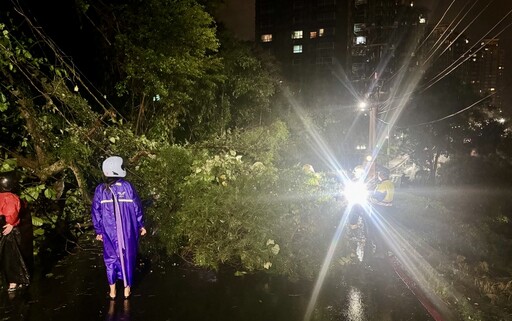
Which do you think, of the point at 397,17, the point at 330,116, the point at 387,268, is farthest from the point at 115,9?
the point at 397,17

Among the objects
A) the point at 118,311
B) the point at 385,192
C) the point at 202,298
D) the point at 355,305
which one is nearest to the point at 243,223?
the point at 202,298

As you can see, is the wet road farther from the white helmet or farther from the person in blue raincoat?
the white helmet

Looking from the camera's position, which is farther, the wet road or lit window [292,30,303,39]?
lit window [292,30,303,39]

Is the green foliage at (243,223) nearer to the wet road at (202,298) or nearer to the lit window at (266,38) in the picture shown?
the wet road at (202,298)

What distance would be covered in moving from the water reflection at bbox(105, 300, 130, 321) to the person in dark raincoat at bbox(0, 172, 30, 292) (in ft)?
4.52

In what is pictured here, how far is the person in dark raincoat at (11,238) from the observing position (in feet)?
16.0

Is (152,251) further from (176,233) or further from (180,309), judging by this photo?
(180,309)

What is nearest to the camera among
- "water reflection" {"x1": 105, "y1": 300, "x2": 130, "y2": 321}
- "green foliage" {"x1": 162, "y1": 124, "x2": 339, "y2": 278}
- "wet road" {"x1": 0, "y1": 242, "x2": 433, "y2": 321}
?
"water reflection" {"x1": 105, "y1": 300, "x2": 130, "y2": 321}

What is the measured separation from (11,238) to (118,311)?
5.95 feet

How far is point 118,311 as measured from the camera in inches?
186

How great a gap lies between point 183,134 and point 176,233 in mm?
10434

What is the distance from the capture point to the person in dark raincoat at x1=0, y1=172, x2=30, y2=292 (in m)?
4.87

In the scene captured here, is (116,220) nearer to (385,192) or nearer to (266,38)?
(385,192)

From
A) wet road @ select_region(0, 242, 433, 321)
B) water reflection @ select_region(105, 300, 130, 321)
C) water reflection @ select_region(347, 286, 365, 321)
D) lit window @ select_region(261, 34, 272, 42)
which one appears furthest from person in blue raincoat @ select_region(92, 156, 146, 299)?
lit window @ select_region(261, 34, 272, 42)
